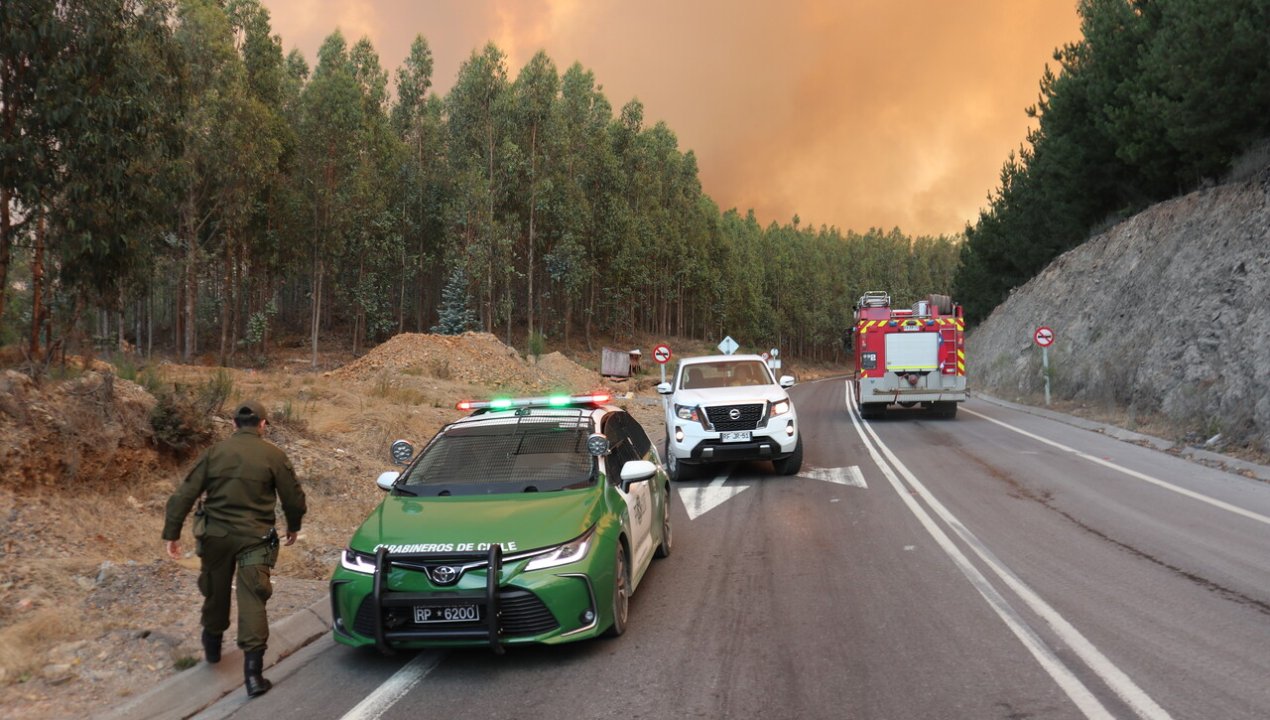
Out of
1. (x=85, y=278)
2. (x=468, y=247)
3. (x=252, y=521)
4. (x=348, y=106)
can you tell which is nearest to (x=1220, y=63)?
(x=252, y=521)

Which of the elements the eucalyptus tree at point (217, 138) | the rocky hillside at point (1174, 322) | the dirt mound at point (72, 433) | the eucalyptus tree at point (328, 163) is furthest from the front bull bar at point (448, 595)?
the eucalyptus tree at point (328, 163)

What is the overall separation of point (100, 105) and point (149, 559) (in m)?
11.5

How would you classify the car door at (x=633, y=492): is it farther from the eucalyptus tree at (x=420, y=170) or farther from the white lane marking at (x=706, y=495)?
the eucalyptus tree at (x=420, y=170)

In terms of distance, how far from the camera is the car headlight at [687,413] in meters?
13.1

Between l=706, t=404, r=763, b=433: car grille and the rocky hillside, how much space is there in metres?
8.53

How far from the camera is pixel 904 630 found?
573 cm

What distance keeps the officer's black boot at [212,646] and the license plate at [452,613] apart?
1.38m

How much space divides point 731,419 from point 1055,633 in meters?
7.60

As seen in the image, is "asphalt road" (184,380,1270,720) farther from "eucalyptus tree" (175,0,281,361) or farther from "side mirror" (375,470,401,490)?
"eucalyptus tree" (175,0,281,361)

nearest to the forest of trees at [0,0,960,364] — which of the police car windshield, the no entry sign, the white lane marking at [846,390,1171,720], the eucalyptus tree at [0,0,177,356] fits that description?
the eucalyptus tree at [0,0,177,356]

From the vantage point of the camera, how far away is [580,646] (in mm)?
5629

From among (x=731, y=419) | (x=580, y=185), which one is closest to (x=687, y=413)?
(x=731, y=419)

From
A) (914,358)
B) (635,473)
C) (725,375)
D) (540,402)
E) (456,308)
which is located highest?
(456,308)

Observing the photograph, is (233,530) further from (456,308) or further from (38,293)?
(456,308)
